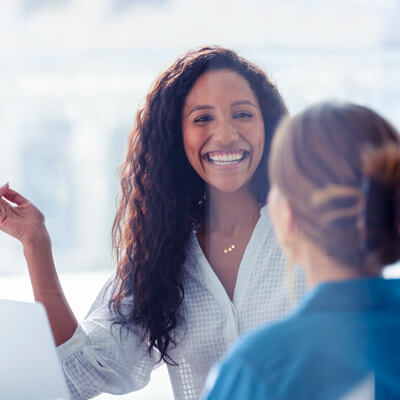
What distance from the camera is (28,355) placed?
846 mm

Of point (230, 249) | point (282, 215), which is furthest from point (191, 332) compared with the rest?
point (282, 215)

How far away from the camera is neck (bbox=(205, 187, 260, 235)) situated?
41.4 inches

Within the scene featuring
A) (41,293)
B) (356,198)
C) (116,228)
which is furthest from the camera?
(116,228)

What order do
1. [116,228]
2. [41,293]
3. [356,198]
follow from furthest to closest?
[116,228] → [41,293] → [356,198]

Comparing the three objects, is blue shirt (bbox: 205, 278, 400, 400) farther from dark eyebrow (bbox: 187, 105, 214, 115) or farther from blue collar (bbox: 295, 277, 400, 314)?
dark eyebrow (bbox: 187, 105, 214, 115)

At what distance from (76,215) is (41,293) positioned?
0.19m

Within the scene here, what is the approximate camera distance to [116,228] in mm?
1131

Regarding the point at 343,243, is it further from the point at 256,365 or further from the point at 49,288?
the point at 49,288

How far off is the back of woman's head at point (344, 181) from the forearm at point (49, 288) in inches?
22.5

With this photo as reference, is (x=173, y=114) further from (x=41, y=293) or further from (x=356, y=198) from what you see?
(x=356, y=198)

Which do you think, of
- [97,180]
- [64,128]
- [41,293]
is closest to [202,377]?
[41,293]

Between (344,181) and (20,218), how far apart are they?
658mm

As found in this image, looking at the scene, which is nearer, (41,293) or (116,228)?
(41,293)

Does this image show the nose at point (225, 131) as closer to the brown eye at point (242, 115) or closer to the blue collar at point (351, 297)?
the brown eye at point (242, 115)
